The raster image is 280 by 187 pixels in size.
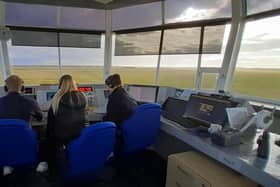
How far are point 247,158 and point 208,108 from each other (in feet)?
2.46

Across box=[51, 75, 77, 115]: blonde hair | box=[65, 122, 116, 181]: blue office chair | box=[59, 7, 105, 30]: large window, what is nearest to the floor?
box=[65, 122, 116, 181]: blue office chair

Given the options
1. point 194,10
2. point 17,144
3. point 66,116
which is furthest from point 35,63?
point 194,10

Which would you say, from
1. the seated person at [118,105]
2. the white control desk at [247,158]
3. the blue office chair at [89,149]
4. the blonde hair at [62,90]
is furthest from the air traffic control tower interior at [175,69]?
the blonde hair at [62,90]

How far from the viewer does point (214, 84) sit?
318 cm

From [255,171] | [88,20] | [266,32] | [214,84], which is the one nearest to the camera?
[255,171]

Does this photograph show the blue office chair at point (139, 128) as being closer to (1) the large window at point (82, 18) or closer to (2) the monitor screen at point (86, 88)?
(2) the monitor screen at point (86, 88)

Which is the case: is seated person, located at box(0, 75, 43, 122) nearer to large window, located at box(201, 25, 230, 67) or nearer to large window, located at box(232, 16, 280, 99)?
large window, located at box(201, 25, 230, 67)

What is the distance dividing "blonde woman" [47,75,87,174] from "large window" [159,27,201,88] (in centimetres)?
184

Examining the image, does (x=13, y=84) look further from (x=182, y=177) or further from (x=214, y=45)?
(x=214, y=45)

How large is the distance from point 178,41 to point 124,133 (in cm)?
190

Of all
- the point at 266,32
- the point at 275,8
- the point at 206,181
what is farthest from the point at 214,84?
the point at 206,181

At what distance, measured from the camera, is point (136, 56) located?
417 centimetres

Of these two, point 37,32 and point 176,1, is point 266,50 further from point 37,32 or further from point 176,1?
point 37,32

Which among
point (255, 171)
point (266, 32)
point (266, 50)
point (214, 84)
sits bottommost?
point (255, 171)
